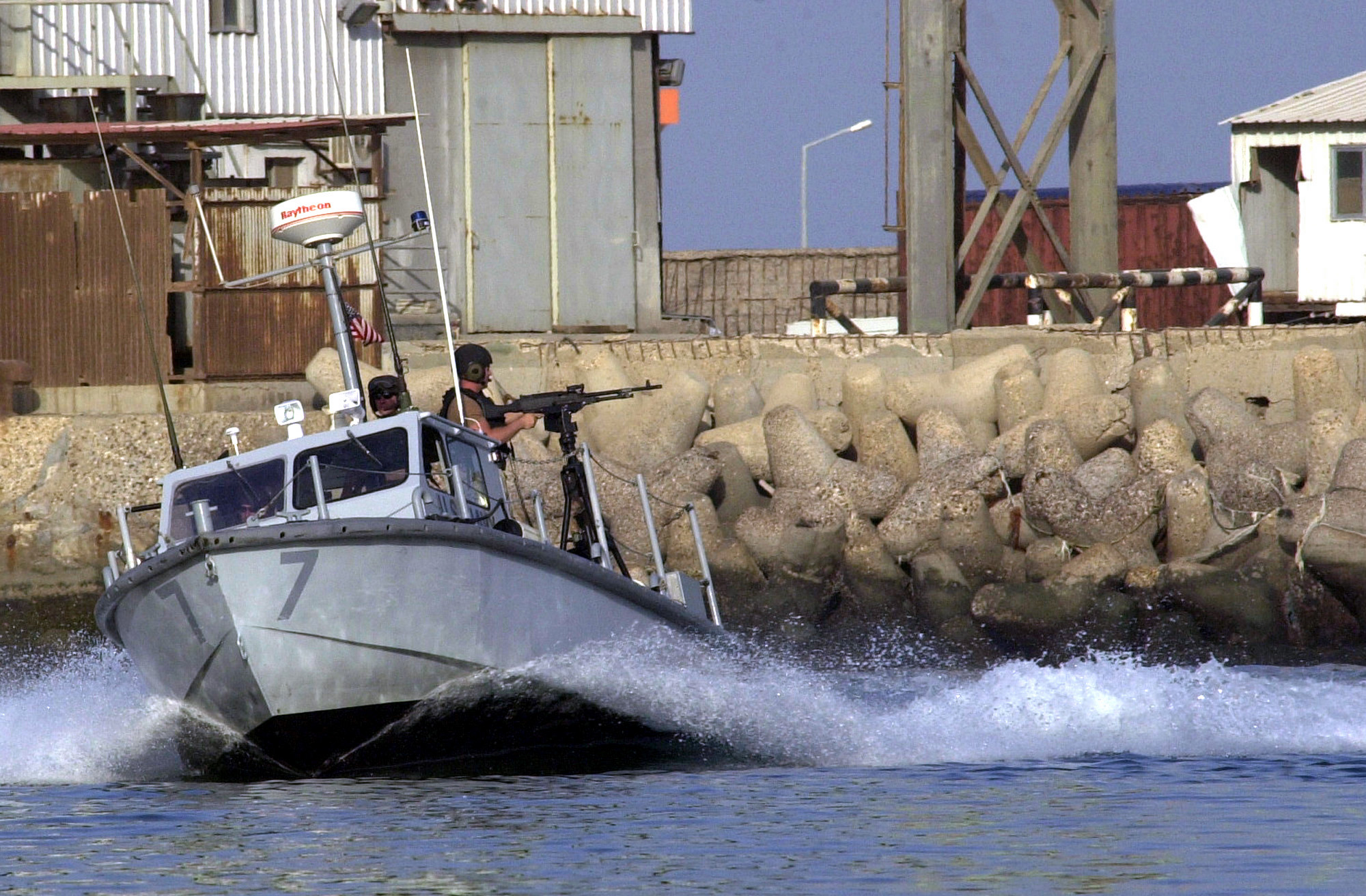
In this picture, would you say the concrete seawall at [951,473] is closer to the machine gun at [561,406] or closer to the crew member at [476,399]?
the crew member at [476,399]

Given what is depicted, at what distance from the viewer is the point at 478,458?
1084 cm

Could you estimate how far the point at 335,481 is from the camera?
32.9 feet

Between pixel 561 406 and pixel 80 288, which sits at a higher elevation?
pixel 80 288

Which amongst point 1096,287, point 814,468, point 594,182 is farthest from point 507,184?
point 814,468

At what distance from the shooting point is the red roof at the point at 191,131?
18812 mm

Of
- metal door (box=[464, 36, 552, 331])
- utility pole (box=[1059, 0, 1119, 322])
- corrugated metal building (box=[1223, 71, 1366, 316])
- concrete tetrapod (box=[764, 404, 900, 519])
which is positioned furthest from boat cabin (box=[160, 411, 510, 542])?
corrugated metal building (box=[1223, 71, 1366, 316])

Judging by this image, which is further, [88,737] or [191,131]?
[191,131]

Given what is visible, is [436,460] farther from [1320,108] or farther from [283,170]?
[1320,108]

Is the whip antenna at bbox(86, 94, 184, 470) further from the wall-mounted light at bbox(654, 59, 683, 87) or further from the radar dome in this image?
the wall-mounted light at bbox(654, 59, 683, 87)

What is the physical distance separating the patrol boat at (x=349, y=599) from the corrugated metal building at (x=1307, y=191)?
17.0m

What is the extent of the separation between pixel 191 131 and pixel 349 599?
10450 millimetres

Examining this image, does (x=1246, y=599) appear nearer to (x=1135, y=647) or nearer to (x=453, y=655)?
(x=1135, y=647)

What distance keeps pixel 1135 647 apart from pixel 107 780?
6.84m

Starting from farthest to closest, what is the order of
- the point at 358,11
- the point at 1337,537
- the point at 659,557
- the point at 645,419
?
the point at 358,11
the point at 645,419
the point at 1337,537
the point at 659,557
